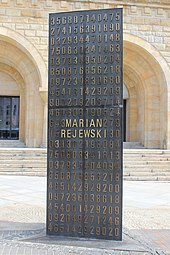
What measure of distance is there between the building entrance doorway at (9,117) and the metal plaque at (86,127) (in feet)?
48.7

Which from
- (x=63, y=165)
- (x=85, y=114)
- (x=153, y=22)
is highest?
(x=153, y=22)

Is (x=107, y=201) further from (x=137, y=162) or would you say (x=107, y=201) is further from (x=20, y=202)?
(x=137, y=162)

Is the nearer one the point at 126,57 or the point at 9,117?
the point at 126,57

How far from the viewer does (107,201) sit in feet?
14.2

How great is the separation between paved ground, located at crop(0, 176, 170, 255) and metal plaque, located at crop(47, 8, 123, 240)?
311 mm

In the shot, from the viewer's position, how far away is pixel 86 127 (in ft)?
14.6

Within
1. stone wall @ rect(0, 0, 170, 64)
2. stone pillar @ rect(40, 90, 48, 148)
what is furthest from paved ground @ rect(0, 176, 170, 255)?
stone wall @ rect(0, 0, 170, 64)

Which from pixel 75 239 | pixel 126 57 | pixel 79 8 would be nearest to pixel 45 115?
pixel 126 57

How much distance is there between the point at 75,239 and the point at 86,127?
1490 mm

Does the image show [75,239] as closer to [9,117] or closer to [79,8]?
[79,8]

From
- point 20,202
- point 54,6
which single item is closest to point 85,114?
point 20,202

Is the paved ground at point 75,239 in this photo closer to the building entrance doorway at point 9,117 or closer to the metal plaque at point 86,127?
the metal plaque at point 86,127

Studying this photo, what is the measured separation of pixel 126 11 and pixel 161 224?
1336 centimetres

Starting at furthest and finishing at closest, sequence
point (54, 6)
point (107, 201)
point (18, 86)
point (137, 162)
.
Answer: point (18, 86), point (54, 6), point (137, 162), point (107, 201)
